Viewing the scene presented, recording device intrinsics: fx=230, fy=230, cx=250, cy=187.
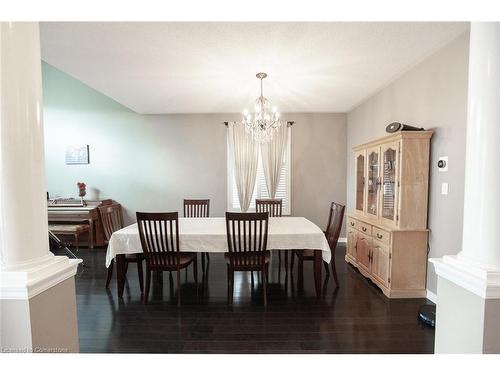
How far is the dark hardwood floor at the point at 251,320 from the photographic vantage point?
1824 mm

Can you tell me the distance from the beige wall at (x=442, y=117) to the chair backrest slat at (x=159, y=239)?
8.77 feet

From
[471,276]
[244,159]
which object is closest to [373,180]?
[471,276]

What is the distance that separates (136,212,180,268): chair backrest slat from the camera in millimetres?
2320

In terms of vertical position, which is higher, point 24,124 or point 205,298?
point 24,124

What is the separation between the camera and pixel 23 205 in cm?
104

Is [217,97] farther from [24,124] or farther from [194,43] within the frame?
[24,124]

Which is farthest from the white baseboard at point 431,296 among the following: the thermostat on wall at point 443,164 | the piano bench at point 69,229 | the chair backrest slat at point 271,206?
the piano bench at point 69,229

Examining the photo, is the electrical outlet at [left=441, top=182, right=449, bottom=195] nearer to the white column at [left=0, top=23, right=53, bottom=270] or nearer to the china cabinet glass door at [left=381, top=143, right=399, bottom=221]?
the china cabinet glass door at [left=381, top=143, right=399, bottom=221]

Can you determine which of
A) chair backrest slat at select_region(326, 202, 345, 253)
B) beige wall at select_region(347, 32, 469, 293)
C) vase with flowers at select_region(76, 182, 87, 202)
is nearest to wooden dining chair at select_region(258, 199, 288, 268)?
chair backrest slat at select_region(326, 202, 345, 253)

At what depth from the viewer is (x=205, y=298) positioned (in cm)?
256

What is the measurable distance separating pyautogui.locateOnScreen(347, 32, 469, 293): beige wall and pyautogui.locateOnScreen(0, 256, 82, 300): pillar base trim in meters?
3.05

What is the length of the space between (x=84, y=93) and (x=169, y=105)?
1976 millimetres

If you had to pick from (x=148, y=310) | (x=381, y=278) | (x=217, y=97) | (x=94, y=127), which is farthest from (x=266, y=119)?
(x=94, y=127)

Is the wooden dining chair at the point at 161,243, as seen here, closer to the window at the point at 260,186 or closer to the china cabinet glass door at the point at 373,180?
the window at the point at 260,186
